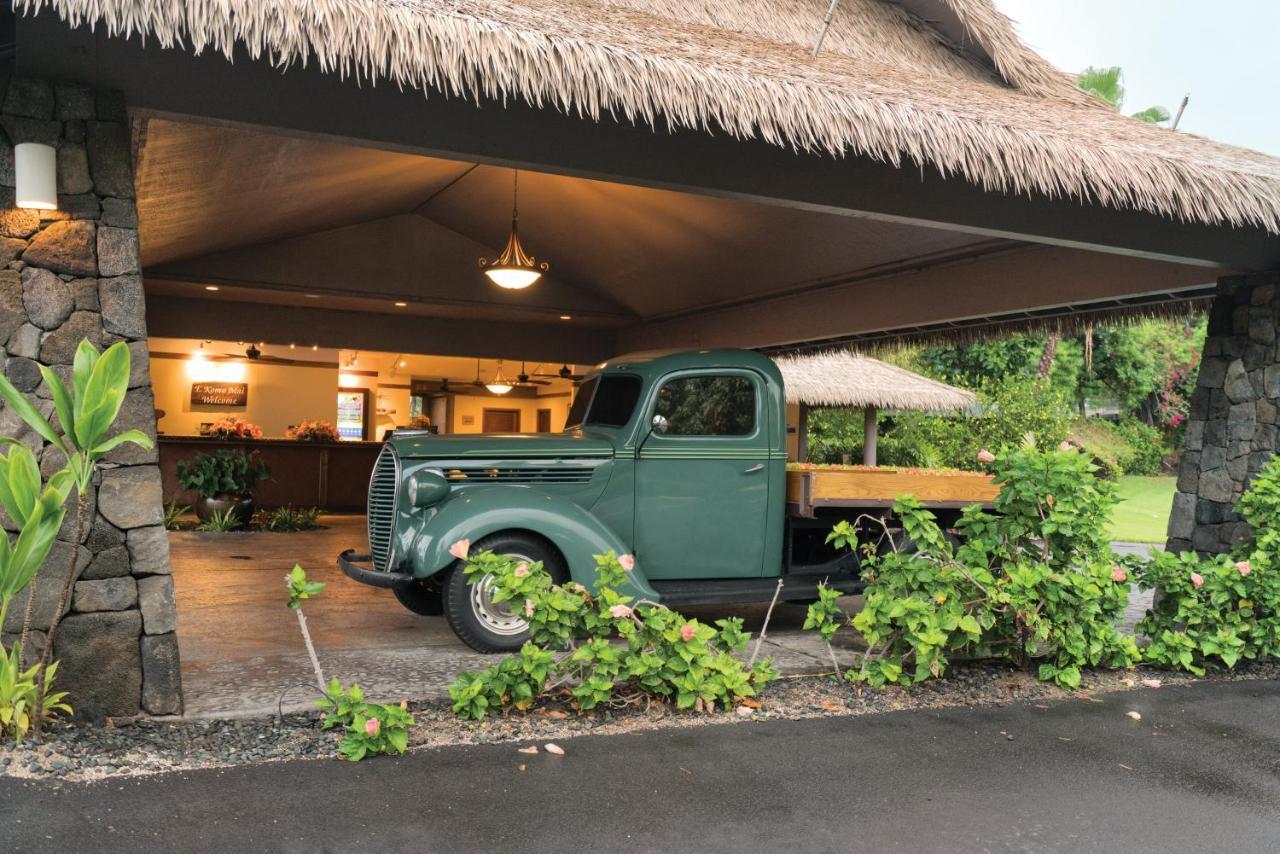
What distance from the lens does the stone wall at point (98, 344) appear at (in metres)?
3.70

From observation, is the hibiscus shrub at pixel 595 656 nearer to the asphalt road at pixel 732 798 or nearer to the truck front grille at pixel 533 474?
the asphalt road at pixel 732 798

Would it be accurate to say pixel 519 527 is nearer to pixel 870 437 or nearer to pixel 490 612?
pixel 490 612

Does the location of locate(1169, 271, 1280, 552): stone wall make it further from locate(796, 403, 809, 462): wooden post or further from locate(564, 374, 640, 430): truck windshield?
locate(796, 403, 809, 462): wooden post

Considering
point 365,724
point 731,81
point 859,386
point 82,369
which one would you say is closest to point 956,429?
point 859,386

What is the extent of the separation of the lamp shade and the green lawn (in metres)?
13.4

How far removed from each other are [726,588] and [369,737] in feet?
8.54

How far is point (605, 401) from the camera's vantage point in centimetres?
611

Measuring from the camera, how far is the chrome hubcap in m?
5.18

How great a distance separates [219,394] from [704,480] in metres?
11.7

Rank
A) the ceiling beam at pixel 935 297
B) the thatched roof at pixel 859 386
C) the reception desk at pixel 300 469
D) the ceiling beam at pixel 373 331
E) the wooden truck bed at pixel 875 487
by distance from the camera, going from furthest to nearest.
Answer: the thatched roof at pixel 859 386 → the reception desk at pixel 300 469 → the ceiling beam at pixel 373 331 → the ceiling beam at pixel 935 297 → the wooden truck bed at pixel 875 487

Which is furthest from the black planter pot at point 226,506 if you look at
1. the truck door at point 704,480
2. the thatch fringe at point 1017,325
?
the truck door at point 704,480

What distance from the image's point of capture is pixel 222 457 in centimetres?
1124

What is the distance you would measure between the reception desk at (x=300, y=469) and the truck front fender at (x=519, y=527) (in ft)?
27.2

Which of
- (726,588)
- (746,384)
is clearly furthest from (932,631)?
(746,384)
